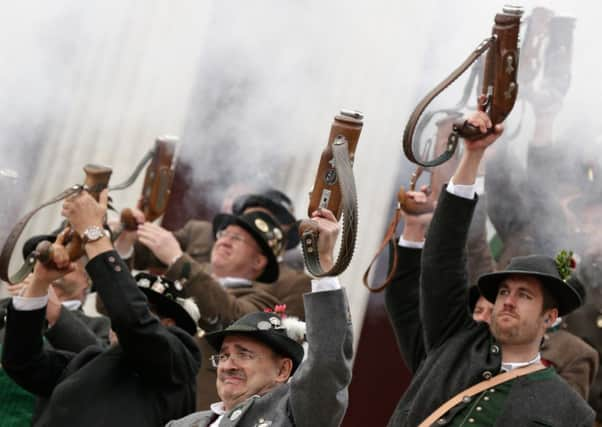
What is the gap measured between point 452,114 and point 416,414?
1312 mm

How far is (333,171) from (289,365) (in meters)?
0.82

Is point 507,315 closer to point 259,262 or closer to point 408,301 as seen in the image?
point 408,301

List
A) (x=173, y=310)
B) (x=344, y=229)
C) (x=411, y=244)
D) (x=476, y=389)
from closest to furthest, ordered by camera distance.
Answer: (x=344, y=229) → (x=476, y=389) → (x=411, y=244) → (x=173, y=310)

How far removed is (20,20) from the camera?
6332 millimetres

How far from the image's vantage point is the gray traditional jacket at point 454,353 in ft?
16.8

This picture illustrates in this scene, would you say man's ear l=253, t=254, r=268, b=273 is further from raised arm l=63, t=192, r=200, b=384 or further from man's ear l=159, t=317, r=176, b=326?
raised arm l=63, t=192, r=200, b=384

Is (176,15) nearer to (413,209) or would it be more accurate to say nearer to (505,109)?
(413,209)

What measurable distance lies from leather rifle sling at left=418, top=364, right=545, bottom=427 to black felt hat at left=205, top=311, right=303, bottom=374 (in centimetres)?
55

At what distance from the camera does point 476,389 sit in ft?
17.1

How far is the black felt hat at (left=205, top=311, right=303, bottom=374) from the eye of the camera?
500 cm

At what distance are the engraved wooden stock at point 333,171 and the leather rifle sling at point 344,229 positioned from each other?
27mm

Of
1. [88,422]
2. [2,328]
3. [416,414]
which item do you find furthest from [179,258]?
[416,414]

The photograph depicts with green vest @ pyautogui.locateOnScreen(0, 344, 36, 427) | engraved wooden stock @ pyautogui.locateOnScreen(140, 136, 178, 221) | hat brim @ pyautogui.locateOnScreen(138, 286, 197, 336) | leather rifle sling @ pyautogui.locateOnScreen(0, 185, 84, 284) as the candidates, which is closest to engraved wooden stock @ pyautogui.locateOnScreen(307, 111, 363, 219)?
leather rifle sling @ pyautogui.locateOnScreen(0, 185, 84, 284)

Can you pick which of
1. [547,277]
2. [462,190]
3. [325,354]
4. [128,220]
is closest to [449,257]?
[462,190]
